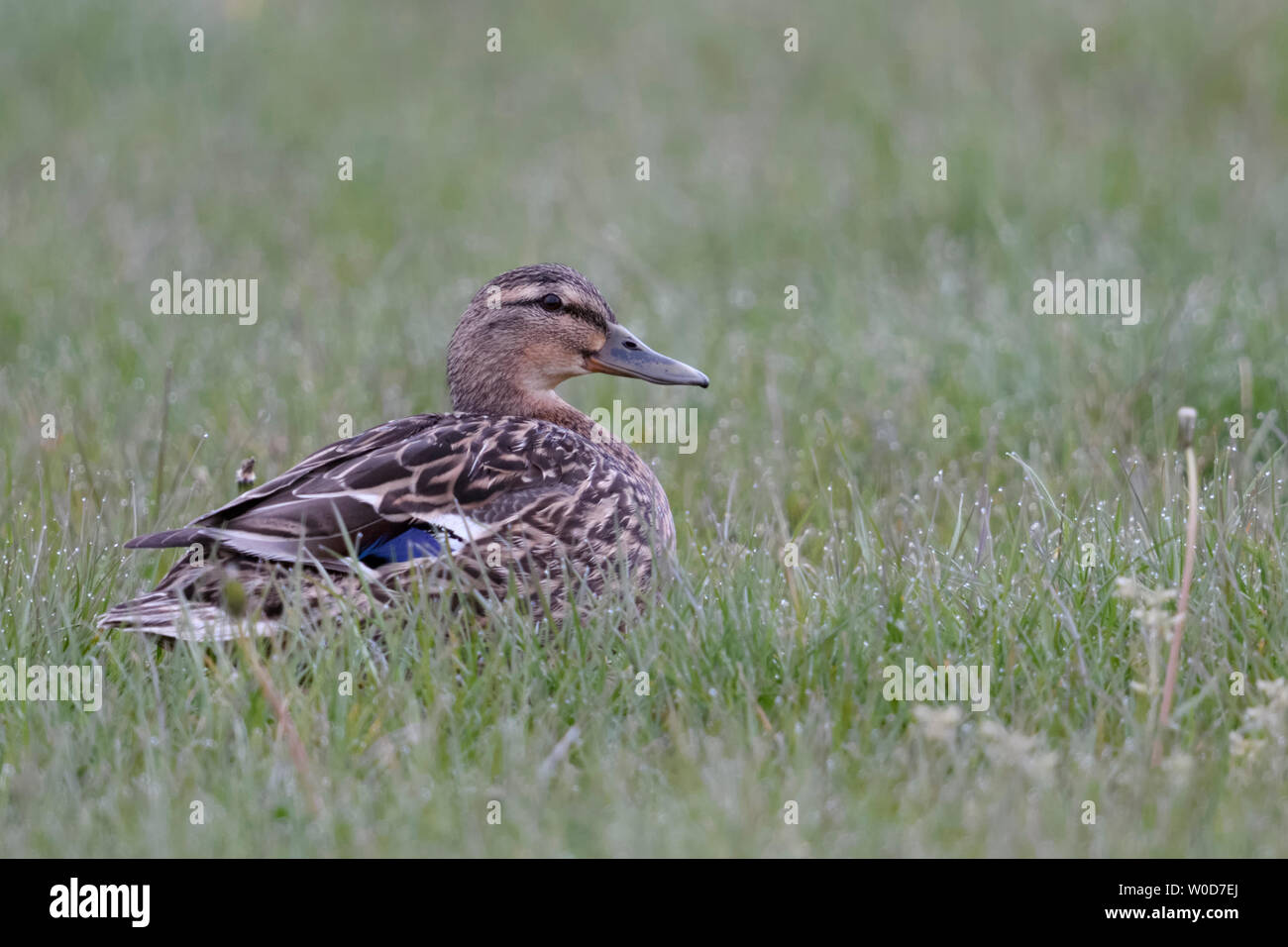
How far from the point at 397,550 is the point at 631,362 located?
1.43 m

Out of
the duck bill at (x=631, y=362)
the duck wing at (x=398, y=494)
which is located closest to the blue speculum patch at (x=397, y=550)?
the duck wing at (x=398, y=494)

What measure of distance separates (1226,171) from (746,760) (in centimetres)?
749

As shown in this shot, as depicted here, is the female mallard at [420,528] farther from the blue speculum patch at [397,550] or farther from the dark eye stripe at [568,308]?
the dark eye stripe at [568,308]

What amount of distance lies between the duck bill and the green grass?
0.48 meters

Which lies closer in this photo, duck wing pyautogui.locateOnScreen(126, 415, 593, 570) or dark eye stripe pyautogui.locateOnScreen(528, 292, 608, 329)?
duck wing pyautogui.locateOnScreen(126, 415, 593, 570)

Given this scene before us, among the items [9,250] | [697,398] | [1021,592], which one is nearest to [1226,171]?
[697,398]

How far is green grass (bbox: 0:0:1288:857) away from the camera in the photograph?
3.44m

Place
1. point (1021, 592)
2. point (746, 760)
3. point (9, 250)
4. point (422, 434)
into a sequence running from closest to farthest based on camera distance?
point (746, 760) < point (1021, 592) < point (422, 434) < point (9, 250)

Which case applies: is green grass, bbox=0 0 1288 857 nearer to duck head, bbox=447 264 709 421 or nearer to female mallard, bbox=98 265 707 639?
female mallard, bbox=98 265 707 639

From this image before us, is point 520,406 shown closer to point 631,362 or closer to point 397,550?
point 631,362

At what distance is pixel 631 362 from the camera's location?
545 centimetres

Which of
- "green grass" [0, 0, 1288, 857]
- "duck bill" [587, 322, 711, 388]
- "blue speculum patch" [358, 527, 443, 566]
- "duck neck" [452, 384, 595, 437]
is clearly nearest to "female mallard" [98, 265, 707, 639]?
"blue speculum patch" [358, 527, 443, 566]
